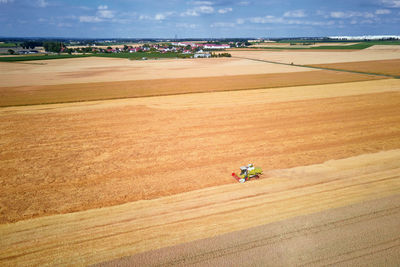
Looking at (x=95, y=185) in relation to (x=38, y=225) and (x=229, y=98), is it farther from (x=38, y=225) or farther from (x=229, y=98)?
(x=229, y=98)

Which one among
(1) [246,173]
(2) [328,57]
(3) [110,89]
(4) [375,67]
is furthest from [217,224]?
(2) [328,57]

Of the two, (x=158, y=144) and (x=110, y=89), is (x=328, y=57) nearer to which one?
(x=110, y=89)

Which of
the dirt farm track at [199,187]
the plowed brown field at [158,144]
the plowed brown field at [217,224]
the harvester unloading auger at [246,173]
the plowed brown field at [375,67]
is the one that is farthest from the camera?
the plowed brown field at [375,67]

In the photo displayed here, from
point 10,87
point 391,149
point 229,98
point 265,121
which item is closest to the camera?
point 391,149

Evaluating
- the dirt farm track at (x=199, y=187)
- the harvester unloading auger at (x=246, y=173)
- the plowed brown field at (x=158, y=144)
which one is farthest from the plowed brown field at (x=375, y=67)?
the harvester unloading auger at (x=246, y=173)

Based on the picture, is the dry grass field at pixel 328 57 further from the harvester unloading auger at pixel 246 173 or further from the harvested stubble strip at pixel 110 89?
the harvester unloading auger at pixel 246 173

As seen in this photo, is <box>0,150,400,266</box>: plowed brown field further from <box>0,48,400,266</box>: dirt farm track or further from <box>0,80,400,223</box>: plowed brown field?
<box>0,80,400,223</box>: plowed brown field

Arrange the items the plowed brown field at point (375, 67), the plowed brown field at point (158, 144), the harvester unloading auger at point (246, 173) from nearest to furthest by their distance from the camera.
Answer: the plowed brown field at point (158, 144) → the harvester unloading auger at point (246, 173) → the plowed brown field at point (375, 67)

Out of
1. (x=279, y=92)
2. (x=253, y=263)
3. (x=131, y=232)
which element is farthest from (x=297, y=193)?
(x=279, y=92)
